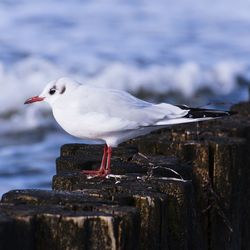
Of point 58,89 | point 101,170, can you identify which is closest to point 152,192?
point 101,170

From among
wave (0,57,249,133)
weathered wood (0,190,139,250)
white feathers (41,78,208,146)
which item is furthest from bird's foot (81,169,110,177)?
wave (0,57,249,133)

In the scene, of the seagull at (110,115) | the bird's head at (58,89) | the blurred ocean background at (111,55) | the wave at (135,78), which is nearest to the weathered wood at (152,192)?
the seagull at (110,115)

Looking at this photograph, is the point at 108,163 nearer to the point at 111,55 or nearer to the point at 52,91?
the point at 52,91

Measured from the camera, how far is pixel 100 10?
80.2 feet

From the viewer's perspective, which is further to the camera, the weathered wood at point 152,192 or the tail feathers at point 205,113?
the tail feathers at point 205,113

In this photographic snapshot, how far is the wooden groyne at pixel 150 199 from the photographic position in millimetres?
4090

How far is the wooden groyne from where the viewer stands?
409cm

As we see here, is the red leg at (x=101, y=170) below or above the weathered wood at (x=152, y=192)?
above

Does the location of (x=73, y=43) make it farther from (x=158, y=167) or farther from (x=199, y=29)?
(x=158, y=167)

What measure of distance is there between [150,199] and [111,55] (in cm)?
1543

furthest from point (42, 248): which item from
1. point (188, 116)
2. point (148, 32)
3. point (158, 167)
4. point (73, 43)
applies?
point (148, 32)

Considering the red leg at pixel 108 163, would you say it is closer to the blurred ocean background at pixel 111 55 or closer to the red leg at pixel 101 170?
the red leg at pixel 101 170

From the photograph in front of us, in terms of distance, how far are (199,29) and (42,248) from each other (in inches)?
765

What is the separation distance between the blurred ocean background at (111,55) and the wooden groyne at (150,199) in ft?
14.4
